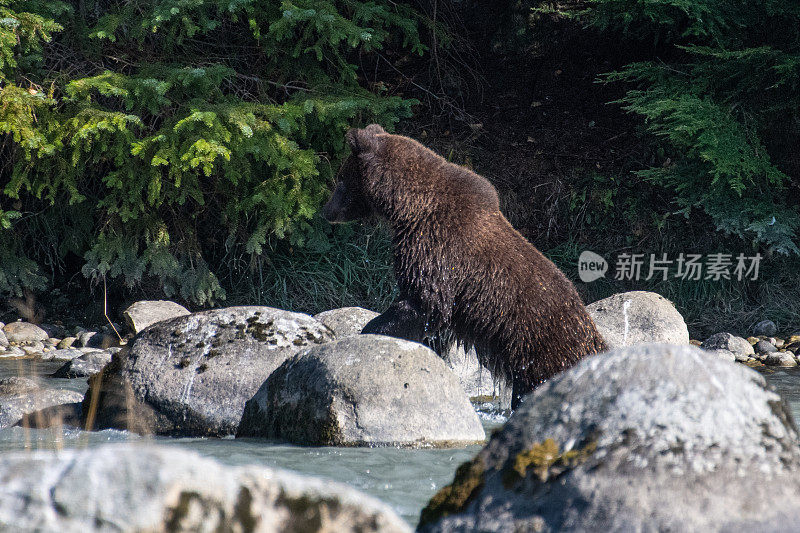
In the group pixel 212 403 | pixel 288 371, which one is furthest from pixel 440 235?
pixel 212 403

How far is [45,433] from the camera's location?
201 inches

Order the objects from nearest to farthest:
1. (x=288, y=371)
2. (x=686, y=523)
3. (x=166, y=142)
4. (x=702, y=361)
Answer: (x=686, y=523)
(x=702, y=361)
(x=288, y=371)
(x=166, y=142)

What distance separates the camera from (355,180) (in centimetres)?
609

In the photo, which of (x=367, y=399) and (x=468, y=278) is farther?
(x=468, y=278)

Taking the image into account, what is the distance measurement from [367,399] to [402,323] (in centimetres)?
95

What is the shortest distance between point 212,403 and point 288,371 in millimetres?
662

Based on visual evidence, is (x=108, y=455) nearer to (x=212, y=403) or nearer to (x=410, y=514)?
(x=410, y=514)

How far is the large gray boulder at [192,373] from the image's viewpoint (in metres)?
5.24

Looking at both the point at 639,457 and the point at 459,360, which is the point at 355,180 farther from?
the point at 639,457

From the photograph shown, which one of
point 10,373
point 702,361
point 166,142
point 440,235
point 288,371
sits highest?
point 166,142

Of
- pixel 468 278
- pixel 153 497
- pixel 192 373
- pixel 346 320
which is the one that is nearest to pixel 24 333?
pixel 346 320

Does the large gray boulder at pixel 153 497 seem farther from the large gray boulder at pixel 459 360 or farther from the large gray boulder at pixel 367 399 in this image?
the large gray boulder at pixel 459 360

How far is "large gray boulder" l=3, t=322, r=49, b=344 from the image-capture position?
9227 millimetres

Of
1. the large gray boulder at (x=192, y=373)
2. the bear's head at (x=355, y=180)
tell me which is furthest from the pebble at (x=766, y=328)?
the large gray boulder at (x=192, y=373)
